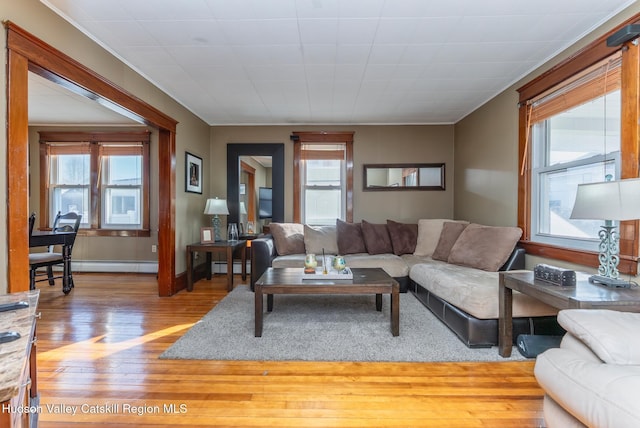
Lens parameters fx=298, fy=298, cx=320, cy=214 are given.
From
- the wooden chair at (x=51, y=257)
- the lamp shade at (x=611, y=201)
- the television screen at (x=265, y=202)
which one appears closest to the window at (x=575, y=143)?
the lamp shade at (x=611, y=201)

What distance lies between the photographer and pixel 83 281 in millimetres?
4434

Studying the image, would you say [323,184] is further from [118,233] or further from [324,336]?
[118,233]

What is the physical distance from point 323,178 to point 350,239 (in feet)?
4.18

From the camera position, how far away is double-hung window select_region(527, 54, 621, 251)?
2.20m

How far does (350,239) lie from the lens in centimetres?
417

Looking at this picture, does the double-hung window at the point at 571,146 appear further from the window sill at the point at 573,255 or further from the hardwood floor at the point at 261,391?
the hardwood floor at the point at 261,391

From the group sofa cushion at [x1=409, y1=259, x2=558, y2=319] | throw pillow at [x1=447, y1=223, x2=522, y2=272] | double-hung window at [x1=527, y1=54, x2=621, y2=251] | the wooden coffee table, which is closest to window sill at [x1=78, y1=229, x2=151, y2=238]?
the wooden coffee table

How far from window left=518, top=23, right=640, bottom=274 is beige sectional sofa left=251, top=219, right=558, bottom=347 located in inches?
14.5

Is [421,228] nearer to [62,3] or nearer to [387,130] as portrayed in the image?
[387,130]

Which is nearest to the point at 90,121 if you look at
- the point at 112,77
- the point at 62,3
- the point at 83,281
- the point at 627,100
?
the point at 83,281

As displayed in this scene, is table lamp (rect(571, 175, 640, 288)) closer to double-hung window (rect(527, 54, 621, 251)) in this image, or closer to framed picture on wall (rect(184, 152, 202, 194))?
double-hung window (rect(527, 54, 621, 251))

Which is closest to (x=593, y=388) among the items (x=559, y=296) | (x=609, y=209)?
(x=559, y=296)

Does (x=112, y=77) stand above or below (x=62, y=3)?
below

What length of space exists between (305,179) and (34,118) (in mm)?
4338
